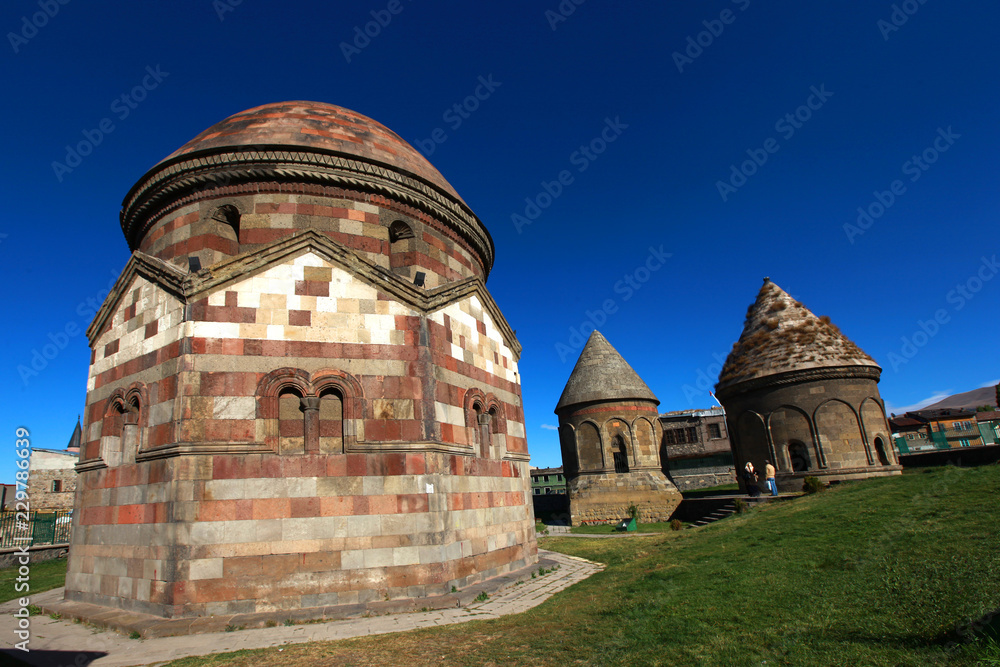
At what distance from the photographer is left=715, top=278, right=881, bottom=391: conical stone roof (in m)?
20.7

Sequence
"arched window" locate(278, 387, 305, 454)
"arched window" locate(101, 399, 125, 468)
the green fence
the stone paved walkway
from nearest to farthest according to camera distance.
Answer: the stone paved walkway < "arched window" locate(278, 387, 305, 454) < "arched window" locate(101, 399, 125, 468) < the green fence

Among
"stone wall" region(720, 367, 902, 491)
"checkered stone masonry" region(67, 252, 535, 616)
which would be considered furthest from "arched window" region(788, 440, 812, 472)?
"checkered stone masonry" region(67, 252, 535, 616)

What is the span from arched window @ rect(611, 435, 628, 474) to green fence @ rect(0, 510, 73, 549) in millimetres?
22824

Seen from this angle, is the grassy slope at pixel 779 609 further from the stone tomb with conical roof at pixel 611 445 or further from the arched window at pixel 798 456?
the stone tomb with conical roof at pixel 611 445

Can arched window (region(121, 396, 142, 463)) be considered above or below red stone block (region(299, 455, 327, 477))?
above

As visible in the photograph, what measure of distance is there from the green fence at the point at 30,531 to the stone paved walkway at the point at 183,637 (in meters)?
12.2

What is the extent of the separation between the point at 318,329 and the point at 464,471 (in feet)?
11.4

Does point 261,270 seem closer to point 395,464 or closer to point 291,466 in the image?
point 291,466

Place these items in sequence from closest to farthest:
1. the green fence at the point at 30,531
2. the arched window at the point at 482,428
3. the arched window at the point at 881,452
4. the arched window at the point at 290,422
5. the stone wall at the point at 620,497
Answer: the arched window at the point at 290,422 < the arched window at the point at 482,428 < the green fence at the point at 30,531 < the arched window at the point at 881,452 < the stone wall at the point at 620,497

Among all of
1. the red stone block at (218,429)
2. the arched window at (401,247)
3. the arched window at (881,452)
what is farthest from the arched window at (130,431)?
the arched window at (881,452)

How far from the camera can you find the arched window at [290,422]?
789cm

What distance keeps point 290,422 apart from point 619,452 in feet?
74.2

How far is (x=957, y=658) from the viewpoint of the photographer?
3561mm

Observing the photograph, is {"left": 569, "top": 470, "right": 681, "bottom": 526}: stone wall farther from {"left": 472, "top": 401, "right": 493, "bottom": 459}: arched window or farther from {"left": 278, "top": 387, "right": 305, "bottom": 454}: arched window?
{"left": 278, "top": 387, "right": 305, "bottom": 454}: arched window
